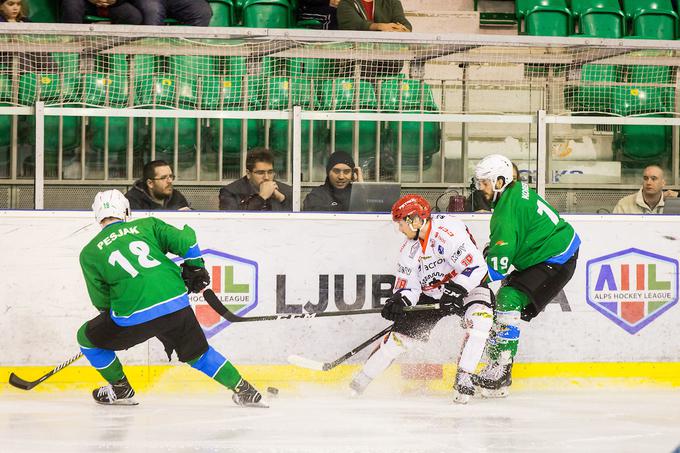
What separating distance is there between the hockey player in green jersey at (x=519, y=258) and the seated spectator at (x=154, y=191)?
5.47ft

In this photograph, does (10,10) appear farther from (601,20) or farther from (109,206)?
(601,20)

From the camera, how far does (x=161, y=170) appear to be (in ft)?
19.6

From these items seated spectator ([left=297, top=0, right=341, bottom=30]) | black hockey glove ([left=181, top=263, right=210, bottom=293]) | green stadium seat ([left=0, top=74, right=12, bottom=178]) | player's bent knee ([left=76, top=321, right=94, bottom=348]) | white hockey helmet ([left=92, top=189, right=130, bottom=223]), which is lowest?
player's bent knee ([left=76, top=321, right=94, bottom=348])

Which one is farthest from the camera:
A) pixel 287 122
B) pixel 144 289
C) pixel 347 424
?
pixel 287 122

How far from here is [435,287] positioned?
218 inches

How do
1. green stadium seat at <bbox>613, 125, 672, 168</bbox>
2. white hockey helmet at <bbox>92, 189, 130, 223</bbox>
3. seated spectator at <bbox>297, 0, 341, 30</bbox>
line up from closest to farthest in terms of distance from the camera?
white hockey helmet at <bbox>92, 189, 130, 223</bbox>, green stadium seat at <bbox>613, 125, 672, 168</bbox>, seated spectator at <bbox>297, 0, 341, 30</bbox>

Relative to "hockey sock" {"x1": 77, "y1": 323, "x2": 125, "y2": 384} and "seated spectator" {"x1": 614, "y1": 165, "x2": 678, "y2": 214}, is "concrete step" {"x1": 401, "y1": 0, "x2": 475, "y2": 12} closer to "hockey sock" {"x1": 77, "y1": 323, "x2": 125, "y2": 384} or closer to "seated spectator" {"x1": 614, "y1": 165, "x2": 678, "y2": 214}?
"seated spectator" {"x1": 614, "y1": 165, "x2": 678, "y2": 214}

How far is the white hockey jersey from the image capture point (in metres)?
5.37

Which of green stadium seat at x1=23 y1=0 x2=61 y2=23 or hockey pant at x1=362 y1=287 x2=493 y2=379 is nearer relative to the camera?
hockey pant at x1=362 y1=287 x2=493 y2=379

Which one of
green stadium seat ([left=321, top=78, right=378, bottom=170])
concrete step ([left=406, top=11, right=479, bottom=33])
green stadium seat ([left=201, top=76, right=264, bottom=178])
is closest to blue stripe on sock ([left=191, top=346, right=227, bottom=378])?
green stadium seat ([left=201, top=76, right=264, bottom=178])

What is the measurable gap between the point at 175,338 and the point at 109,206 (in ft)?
2.19

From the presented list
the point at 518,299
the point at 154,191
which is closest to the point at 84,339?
the point at 154,191

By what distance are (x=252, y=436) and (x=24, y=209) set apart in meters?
2.18

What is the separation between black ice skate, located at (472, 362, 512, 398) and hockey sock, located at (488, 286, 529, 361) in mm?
68
